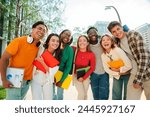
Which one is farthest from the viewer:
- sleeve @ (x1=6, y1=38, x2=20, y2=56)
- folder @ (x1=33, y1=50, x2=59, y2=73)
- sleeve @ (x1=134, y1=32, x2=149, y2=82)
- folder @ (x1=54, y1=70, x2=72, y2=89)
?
folder @ (x1=54, y1=70, x2=72, y2=89)

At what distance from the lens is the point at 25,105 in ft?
8.79

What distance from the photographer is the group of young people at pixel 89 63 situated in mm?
2729

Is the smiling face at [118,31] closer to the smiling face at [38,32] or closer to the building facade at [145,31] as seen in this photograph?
the building facade at [145,31]

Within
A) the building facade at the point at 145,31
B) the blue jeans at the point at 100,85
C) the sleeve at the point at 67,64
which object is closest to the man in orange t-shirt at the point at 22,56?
the sleeve at the point at 67,64

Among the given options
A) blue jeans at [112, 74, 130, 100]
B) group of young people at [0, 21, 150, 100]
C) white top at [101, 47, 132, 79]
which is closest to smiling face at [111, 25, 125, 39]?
group of young people at [0, 21, 150, 100]

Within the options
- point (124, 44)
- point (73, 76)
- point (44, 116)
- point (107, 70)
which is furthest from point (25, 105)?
point (124, 44)

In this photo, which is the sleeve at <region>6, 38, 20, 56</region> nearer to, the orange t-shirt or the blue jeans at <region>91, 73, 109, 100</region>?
the orange t-shirt

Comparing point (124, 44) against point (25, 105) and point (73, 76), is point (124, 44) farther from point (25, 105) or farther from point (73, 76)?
point (25, 105)

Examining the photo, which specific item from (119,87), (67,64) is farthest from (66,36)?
(119,87)

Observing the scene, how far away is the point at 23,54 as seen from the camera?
2686 millimetres

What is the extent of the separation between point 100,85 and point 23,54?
28.2 inches

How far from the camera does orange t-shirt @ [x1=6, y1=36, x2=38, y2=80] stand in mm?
2602

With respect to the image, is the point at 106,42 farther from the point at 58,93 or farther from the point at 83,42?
the point at 58,93

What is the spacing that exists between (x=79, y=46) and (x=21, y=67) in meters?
0.52
